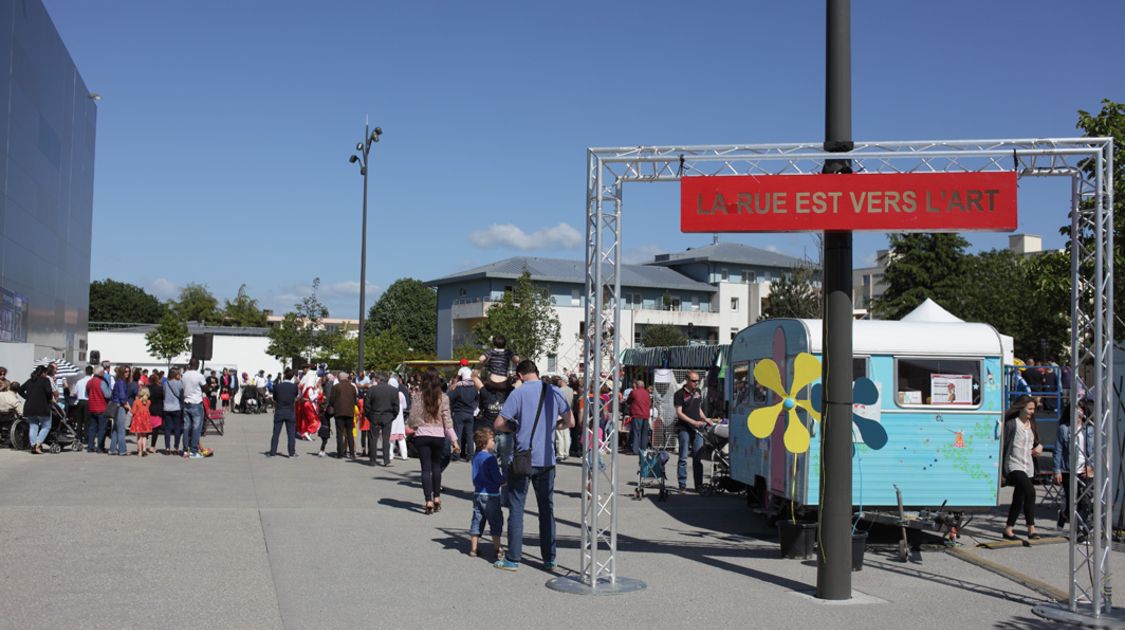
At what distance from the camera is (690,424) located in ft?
54.3

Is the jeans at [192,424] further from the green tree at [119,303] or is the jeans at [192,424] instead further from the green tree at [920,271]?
the green tree at [119,303]

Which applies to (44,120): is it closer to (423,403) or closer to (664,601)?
(423,403)

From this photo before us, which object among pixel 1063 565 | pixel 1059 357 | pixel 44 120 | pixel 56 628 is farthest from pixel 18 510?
pixel 1059 357

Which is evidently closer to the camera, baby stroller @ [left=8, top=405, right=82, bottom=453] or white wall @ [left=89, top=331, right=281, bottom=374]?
baby stroller @ [left=8, top=405, right=82, bottom=453]

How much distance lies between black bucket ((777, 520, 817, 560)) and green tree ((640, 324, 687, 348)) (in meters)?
56.1

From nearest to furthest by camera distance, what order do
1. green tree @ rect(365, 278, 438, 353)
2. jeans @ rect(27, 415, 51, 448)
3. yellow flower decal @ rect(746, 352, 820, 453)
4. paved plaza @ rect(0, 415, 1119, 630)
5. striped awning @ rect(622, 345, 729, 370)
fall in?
paved plaza @ rect(0, 415, 1119, 630) → yellow flower decal @ rect(746, 352, 820, 453) → jeans @ rect(27, 415, 51, 448) → striped awning @ rect(622, 345, 729, 370) → green tree @ rect(365, 278, 438, 353)

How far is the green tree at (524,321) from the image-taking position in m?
59.6

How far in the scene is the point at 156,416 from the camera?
21.6m

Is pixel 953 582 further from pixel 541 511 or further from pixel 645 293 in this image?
pixel 645 293

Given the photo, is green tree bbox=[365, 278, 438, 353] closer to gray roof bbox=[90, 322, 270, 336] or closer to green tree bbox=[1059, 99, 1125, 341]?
gray roof bbox=[90, 322, 270, 336]

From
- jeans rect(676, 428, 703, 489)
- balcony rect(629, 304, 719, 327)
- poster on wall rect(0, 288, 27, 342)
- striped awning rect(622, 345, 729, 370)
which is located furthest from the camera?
balcony rect(629, 304, 719, 327)

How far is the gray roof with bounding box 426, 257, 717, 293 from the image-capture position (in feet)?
252

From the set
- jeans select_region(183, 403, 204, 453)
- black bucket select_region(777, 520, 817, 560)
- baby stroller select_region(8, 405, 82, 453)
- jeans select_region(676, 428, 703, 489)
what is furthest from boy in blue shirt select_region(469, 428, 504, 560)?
baby stroller select_region(8, 405, 82, 453)

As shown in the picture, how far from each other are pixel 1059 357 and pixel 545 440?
49554 millimetres
